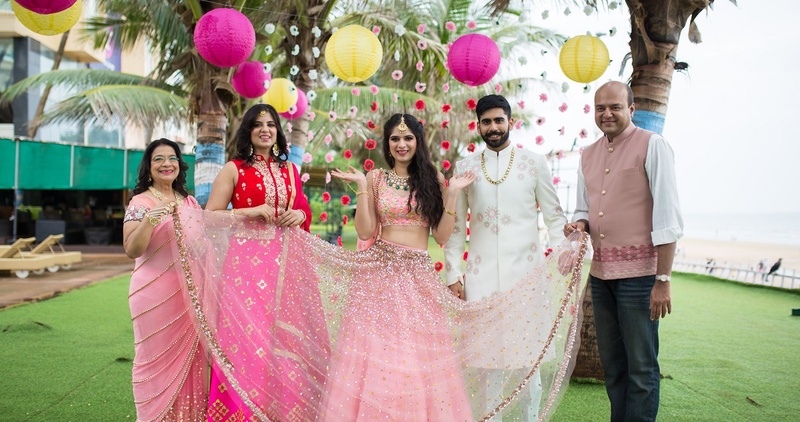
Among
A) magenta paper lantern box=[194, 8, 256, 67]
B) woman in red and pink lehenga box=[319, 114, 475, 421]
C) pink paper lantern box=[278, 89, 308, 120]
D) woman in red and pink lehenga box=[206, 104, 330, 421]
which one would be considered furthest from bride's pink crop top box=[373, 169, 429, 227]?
pink paper lantern box=[278, 89, 308, 120]

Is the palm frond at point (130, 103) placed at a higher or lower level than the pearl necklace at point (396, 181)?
higher

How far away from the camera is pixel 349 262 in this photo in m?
2.95

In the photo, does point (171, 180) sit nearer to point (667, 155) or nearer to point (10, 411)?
point (10, 411)

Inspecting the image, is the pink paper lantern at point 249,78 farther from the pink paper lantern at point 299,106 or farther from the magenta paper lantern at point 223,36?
the magenta paper lantern at point 223,36

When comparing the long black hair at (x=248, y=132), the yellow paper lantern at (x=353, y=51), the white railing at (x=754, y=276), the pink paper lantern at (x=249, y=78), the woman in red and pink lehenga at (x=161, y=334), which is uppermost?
the yellow paper lantern at (x=353, y=51)

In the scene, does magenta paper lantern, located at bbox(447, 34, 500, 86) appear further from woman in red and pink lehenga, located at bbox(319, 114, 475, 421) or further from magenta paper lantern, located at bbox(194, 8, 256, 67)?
woman in red and pink lehenga, located at bbox(319, 114, 475, 421)

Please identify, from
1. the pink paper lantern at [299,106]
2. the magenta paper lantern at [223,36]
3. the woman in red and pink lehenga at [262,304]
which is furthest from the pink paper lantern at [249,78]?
the woman in red and pink lehenga at [262,304]

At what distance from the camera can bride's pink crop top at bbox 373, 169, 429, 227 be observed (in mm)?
2920

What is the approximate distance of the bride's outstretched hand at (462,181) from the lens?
2.87m

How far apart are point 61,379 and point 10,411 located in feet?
2.20

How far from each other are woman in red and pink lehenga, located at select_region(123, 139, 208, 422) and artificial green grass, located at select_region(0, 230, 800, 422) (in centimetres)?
71

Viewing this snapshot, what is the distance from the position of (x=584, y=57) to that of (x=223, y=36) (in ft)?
8.27

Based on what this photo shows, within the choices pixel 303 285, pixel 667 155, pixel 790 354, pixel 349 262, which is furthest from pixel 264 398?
pixel 790 354

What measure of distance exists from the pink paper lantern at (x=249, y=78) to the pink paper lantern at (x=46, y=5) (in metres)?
1.87
